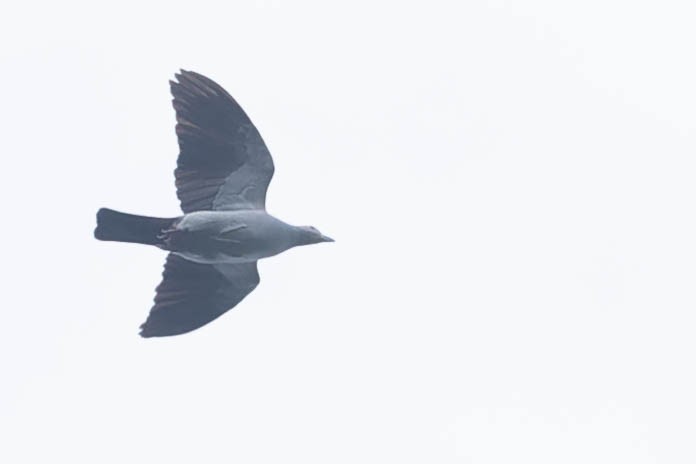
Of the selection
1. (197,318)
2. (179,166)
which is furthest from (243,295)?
(179,166)

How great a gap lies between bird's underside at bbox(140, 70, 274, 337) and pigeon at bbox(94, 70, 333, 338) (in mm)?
14

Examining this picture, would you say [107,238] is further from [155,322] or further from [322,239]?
[322,239]

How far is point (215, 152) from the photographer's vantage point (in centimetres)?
2106

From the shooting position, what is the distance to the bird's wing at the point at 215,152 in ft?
68.6

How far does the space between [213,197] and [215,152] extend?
0.66 metres

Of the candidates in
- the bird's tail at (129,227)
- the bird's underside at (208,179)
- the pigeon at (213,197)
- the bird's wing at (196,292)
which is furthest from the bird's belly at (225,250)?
the bird's wing at (196,292)

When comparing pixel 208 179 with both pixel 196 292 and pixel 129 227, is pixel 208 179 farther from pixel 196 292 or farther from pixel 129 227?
pixel 196 292

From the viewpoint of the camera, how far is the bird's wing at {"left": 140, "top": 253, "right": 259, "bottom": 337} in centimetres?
2186

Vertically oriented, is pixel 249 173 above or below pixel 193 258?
above

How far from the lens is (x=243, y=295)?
22.1m

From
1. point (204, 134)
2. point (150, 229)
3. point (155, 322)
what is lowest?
point (155, 322)

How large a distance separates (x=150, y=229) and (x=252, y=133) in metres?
1.97

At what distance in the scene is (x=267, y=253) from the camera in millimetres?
21297

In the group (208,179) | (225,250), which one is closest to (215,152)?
(208,179)
